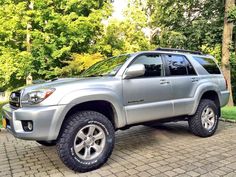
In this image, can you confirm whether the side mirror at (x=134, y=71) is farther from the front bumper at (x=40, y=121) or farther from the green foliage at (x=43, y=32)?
the green foliage at (x=43, y=32)

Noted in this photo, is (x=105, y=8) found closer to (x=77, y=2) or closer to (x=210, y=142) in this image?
(x=77, y=2)

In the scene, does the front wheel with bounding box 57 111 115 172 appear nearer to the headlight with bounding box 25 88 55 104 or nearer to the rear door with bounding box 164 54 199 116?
the headlight with bounding box 25 88 55 104

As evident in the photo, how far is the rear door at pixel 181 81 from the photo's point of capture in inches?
204

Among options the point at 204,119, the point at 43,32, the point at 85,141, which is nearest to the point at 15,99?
the point at 85,141

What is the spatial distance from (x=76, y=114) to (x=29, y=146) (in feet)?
6.56

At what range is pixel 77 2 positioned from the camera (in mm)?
17016

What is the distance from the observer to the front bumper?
365cm

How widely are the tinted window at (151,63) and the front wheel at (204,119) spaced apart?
4.32ft

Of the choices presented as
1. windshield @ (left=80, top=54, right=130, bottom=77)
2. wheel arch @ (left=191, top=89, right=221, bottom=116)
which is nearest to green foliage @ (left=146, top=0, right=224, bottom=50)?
wheel arch @ (left=191, top=89, right=221, bottom=116)

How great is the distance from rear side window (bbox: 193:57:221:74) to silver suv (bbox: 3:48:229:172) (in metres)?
0.11

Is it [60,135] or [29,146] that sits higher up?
[60,135]

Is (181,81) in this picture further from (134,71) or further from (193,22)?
(193,22)

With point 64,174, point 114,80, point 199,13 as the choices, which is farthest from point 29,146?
point 199,13

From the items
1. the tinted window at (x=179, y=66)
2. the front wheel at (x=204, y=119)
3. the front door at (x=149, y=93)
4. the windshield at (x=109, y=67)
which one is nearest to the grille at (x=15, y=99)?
the windshield at (x=109, y=67)
